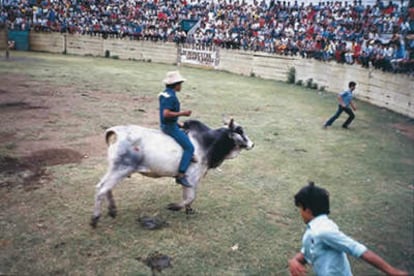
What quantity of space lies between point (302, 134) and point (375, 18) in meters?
15.8

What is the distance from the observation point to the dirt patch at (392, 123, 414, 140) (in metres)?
12.5

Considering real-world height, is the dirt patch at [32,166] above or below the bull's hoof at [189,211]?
above

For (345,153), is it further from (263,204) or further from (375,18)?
(375,18)

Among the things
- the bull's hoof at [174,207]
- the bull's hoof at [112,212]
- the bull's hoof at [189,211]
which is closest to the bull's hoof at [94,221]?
the bull's hoof at [112,212]

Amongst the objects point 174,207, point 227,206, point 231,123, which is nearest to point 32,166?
point 174,207

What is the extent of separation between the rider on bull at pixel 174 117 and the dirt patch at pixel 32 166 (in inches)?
103

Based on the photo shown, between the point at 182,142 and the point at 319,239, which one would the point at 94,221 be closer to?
the point at 182,142

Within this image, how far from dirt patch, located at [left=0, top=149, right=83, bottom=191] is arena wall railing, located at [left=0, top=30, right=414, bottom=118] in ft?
39.6

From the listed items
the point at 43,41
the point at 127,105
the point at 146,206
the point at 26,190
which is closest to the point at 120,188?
the point at 146,206

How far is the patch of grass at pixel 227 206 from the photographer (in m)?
5.01

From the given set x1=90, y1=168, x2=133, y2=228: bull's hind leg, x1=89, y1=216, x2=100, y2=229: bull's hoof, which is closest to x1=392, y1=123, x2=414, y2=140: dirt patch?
x1=90, y1=168, x2=133, y2=228: bull's hind leg

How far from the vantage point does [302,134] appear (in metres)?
11.8

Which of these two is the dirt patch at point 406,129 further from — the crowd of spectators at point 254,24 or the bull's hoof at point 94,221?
the bull's hoof at point 94,221

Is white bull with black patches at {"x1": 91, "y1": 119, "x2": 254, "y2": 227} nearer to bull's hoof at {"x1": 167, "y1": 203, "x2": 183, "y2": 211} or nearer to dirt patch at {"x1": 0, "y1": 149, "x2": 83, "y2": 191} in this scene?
bull's hoof at {"x1": 167, "y1": 203, "x2": 183, "y2": 211}
